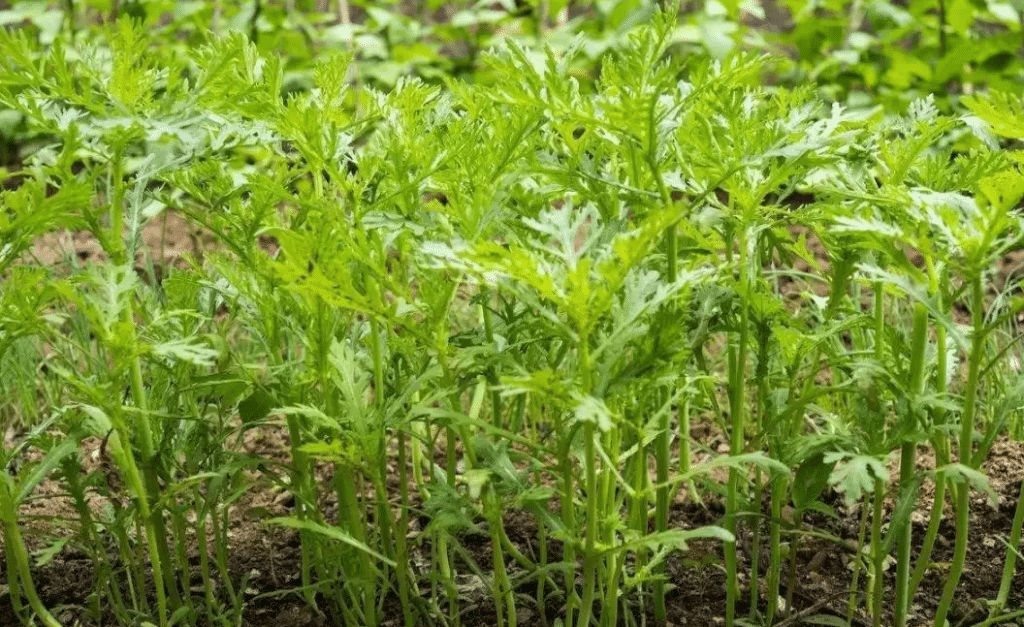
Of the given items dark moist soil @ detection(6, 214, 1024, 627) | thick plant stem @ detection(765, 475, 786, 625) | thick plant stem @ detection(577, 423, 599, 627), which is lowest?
dark moist soil @ detection(6, 214, 1024, 627)

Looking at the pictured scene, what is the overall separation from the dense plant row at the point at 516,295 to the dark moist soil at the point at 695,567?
0.23ft

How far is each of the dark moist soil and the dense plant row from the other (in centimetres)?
7

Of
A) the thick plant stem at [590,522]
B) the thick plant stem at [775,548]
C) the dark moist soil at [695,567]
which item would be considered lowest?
the dark moist soil at [695,567]

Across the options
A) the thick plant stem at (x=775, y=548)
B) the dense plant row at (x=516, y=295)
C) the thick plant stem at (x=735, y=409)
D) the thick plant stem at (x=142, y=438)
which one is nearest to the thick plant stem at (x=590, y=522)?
the dense plant row at (x=516, y=295)

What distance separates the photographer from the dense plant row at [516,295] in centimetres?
152

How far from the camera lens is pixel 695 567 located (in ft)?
6.96

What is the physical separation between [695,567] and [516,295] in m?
0.84

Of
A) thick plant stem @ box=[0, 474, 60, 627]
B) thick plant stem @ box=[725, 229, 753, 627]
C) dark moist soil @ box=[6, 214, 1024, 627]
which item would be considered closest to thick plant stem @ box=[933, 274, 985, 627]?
dark moist soil @ box=[6, 214, 1024, 627]

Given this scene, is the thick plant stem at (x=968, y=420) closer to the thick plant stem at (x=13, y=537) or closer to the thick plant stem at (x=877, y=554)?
the thick plant stem at (x=877, y=554)

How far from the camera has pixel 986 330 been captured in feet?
4.93

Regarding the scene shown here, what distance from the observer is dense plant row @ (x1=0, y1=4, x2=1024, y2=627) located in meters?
1.52

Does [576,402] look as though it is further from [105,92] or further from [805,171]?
[105,92]

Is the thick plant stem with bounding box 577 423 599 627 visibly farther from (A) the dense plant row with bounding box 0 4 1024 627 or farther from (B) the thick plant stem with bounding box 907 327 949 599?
(B) the thick plant stem with bounding box 907 327 949 599

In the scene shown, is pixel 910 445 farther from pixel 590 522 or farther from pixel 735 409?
pixel 590 522
